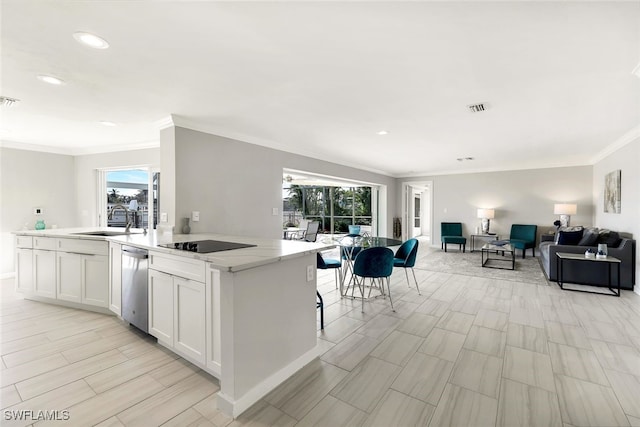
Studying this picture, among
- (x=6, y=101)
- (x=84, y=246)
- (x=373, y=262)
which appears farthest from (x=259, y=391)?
(x=6, y=101)

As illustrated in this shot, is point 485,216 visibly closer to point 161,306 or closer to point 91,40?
point 161,306

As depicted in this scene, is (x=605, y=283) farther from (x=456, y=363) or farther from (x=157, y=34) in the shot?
(x=157, y=34)

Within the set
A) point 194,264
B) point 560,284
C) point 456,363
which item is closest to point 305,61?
point 194,264

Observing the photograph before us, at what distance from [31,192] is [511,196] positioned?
10537mm

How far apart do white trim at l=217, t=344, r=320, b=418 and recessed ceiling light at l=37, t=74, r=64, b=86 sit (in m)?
2.86

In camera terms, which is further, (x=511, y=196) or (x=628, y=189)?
(x=511, y=196)

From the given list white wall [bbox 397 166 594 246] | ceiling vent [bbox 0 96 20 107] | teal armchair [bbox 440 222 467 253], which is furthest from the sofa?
ceiling vent [bbox 0 96 20 107]

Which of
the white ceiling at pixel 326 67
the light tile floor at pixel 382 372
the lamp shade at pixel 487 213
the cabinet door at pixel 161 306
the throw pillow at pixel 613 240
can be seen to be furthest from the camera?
the lamp shade at pixel 487 213

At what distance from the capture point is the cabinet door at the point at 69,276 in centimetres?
329

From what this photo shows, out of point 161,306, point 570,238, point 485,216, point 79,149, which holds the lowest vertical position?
point 161,306

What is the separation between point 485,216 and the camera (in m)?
7.27

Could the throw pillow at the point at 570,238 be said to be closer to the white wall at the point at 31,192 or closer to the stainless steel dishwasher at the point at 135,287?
the stainless steel dishwasher at the point at 135,287

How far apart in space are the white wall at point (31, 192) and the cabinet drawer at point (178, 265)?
172 inches

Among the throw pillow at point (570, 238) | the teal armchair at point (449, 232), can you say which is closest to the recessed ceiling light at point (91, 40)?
the throw pillow at point (570, 238)
